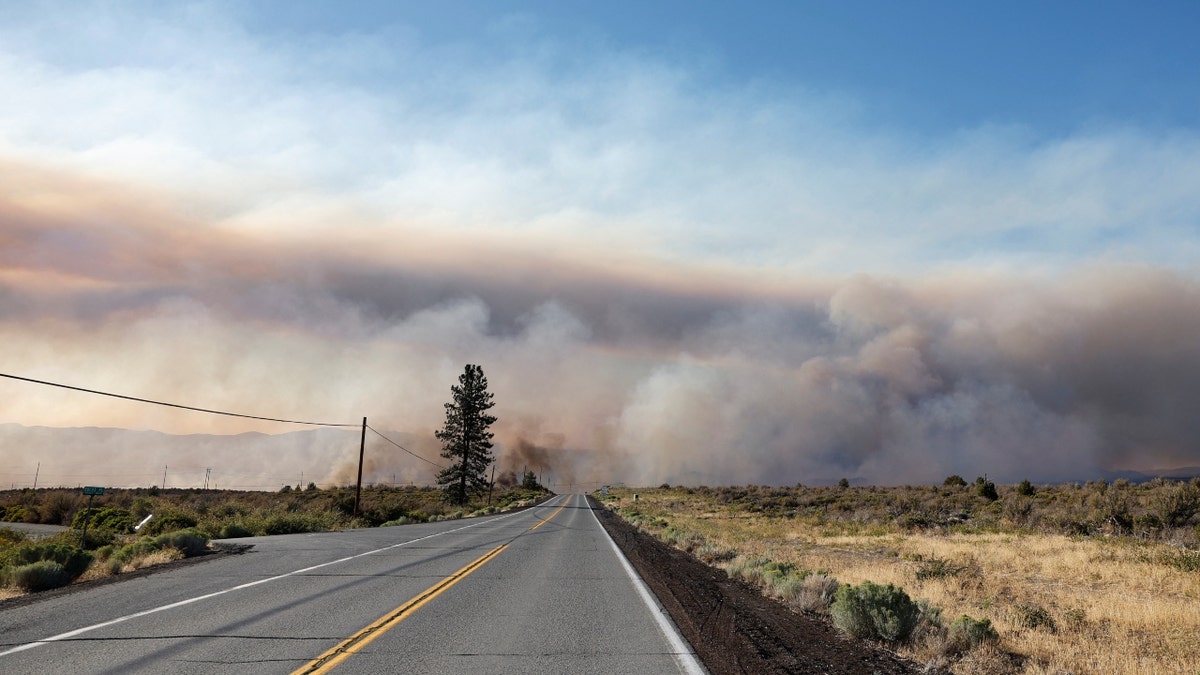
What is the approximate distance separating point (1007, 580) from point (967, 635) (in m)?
9.77

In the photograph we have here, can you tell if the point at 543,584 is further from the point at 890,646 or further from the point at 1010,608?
the point at 1010,608

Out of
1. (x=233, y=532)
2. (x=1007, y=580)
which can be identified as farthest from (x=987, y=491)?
(x=233, y=532)

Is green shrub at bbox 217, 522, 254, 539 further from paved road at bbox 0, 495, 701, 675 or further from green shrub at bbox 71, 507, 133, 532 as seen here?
paved road at bbox 0, 495, 701, 675

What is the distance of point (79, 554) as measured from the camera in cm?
1493

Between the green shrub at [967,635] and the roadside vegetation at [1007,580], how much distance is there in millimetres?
19

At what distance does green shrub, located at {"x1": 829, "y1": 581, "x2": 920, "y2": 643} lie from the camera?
9.45 meters

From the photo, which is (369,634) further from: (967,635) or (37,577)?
(37,577)

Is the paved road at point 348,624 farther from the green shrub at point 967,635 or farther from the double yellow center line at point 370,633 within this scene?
the green shrub at point 967,635

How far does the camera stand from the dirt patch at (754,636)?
7930mm

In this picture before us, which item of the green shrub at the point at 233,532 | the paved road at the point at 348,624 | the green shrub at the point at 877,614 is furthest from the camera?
the green shrub at the point at 233,532

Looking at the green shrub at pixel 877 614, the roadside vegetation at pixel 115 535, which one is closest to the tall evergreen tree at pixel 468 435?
the roadside vegetation at pixel 115 535

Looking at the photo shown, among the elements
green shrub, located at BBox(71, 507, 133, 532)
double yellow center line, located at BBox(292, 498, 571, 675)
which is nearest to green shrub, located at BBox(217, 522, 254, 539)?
green shrub, located at BBox(71, 507, 133, 532)

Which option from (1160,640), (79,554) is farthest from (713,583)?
(79,554)

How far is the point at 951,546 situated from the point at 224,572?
2302cm
